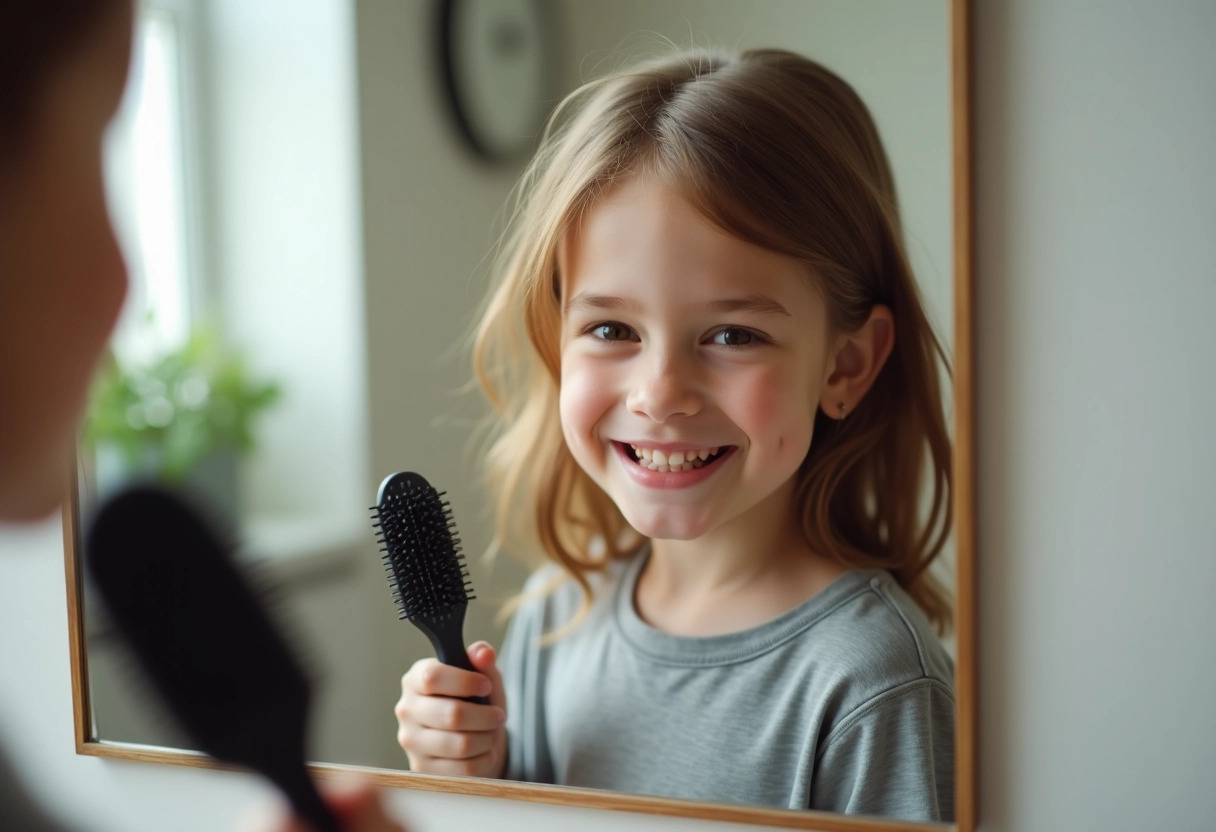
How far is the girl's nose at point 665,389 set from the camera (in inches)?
18.9

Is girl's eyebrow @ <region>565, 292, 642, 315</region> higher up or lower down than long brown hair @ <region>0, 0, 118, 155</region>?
lower down

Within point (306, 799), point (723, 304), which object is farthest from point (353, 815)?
point (723, 304)

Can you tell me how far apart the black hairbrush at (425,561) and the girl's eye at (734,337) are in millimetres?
170

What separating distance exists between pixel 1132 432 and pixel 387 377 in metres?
0.38

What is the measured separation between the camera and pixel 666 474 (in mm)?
521

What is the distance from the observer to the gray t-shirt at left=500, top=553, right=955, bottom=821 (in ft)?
1.48

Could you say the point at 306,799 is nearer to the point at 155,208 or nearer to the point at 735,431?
the point at 735,431

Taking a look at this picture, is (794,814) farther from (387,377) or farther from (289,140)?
(289,140)

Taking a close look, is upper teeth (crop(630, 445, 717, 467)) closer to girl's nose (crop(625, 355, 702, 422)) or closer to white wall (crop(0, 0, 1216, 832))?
girl's nose (crop(625, 355, 702, 422))

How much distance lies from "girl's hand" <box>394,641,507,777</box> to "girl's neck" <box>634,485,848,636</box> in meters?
0.10

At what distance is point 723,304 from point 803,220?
6 cm

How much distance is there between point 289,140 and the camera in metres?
0.58

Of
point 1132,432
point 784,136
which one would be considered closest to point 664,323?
point 784,136

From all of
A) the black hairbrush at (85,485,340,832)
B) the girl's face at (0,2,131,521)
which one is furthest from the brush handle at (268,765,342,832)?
the girl's face at (0,2,131,521)
